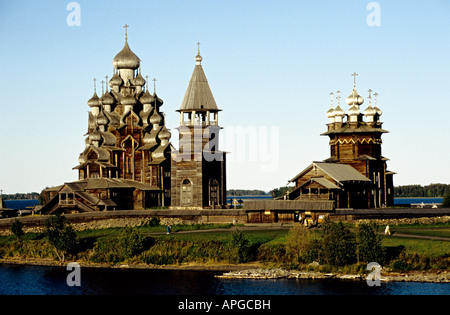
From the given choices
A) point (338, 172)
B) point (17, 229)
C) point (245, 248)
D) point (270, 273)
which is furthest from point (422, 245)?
point (17, 229)

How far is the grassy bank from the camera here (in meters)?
47.6

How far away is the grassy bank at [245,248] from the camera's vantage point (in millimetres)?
47594

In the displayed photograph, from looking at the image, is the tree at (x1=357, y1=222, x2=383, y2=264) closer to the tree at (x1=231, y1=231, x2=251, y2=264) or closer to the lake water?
the lake water

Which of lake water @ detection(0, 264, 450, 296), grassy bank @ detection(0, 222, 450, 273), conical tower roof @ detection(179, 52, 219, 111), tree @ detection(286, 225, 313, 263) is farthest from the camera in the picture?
conical tower roof @ detection(179, 52, 219, 111)

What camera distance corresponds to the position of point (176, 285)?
45.2 metres

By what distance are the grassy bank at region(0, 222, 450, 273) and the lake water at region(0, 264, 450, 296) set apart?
95.7 inches

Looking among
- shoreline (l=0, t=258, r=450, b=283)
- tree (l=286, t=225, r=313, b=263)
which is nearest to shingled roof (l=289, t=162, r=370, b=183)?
tree (l=286, t=225, r=313, b=263)

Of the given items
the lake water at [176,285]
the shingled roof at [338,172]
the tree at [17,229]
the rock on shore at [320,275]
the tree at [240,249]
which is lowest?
the lake water at [176,285]

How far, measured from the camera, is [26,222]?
65188 millimetres

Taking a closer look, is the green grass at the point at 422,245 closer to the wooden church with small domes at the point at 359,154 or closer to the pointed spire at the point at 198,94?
the wooden church with small domes at the point at 359,154

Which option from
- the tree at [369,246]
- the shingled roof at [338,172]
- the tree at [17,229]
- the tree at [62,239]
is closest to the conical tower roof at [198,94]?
the shingled roof at [338,172]

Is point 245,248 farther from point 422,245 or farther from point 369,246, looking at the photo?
point 422,245

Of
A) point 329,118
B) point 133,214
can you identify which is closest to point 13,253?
point 133,214
